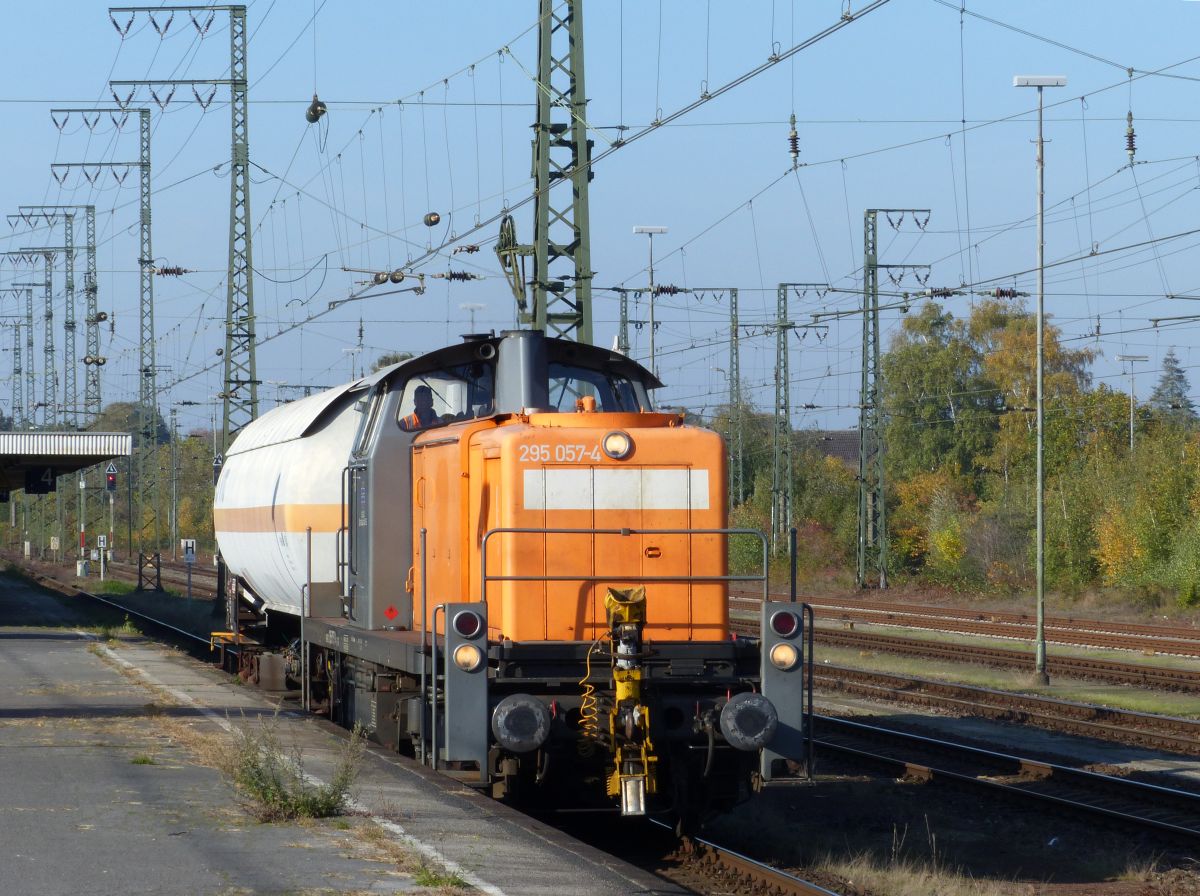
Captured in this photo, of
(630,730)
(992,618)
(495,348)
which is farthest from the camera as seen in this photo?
(992,618)

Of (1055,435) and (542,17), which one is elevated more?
(542,17)

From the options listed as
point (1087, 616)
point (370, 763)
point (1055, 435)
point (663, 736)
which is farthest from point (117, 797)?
point (1055, 435)

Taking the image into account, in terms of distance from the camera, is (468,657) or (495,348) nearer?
(468,657)

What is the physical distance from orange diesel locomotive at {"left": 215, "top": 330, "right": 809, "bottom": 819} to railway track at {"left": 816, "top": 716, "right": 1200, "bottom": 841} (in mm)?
3798

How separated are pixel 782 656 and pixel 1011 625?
23.7m

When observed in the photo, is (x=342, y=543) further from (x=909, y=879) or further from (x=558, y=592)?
(x=909, y=879)

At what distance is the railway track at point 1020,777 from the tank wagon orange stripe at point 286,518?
5.94 metres

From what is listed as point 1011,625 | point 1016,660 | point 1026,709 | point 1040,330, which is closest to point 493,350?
point 1026,709

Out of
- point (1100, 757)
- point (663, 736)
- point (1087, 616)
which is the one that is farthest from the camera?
point (1087, 616)

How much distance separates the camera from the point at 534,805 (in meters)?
10.4

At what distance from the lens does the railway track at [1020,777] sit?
11.9 metres

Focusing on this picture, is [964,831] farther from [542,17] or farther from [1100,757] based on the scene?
[542,17]

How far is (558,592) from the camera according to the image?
995 cm

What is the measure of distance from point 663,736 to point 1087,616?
2917 centimetres
